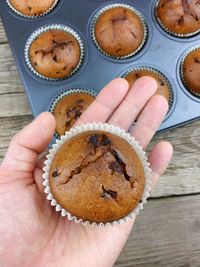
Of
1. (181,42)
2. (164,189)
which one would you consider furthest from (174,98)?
(164,189)

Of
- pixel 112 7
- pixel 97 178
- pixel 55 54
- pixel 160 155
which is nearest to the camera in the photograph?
pixel 97 178

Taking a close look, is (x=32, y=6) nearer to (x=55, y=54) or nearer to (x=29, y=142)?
(x=55, y=54)

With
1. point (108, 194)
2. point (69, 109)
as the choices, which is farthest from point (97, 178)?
point (69, 109)

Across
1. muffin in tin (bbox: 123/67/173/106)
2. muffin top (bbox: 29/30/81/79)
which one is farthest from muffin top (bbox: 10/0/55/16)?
muffin in tin (bbox: 123/67/173/106)

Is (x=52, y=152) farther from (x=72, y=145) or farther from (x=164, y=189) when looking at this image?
(x=164, y=189)

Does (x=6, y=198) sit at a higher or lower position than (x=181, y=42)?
lower

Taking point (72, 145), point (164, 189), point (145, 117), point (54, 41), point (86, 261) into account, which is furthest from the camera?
point (164, 189)

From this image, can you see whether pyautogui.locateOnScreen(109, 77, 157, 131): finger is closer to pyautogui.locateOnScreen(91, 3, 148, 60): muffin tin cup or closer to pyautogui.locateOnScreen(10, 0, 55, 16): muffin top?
pyautogui.locateOnScreen(91, 3, 148, 60): muffin tin cup
